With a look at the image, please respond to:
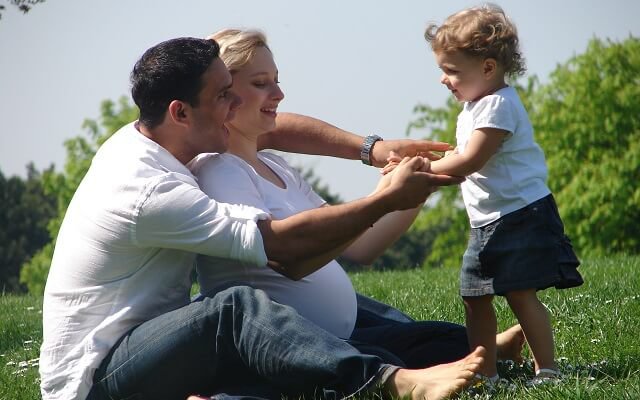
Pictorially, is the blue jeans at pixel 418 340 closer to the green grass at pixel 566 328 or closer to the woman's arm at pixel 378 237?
the green grass at pixel 566 328

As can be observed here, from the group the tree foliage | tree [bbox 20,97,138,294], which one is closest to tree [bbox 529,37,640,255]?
the tree foliage

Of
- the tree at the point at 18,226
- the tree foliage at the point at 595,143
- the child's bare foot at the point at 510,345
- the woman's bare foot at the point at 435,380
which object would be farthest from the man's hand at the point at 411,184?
the tree at the point at 18,226

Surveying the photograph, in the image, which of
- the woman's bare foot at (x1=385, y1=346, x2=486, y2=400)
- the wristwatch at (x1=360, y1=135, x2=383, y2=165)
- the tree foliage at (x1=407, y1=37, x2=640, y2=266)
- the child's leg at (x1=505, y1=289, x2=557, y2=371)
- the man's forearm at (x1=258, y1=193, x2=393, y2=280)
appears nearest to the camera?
the woman's bare foot at (x1=385, y1=346, x2=486, y2=400)

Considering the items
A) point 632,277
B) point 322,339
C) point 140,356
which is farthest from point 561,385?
point 632,277

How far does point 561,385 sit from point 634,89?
123 feet

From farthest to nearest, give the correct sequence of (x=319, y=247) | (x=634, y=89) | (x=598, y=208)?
(x=634, y=89)
(x=598, y=208)
(x=319, y=247)

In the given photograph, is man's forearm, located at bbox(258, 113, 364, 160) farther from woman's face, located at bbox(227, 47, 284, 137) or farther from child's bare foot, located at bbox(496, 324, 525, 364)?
child's bare foot, located at bbox(496, 324, 525, 364)

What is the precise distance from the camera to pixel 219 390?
4648mm

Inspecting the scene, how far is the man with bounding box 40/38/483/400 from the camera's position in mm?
4465

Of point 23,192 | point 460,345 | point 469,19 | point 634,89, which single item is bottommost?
point 23,192

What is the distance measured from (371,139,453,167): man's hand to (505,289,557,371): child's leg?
3.24 feet

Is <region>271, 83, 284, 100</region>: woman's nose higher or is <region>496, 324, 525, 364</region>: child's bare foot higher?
<region>271, 83, 284, 100</region>: woman's nose

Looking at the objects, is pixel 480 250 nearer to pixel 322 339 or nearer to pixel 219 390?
pixel 322 339

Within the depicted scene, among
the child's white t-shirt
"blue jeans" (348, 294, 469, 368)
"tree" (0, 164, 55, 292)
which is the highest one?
the child's white t-shirt
